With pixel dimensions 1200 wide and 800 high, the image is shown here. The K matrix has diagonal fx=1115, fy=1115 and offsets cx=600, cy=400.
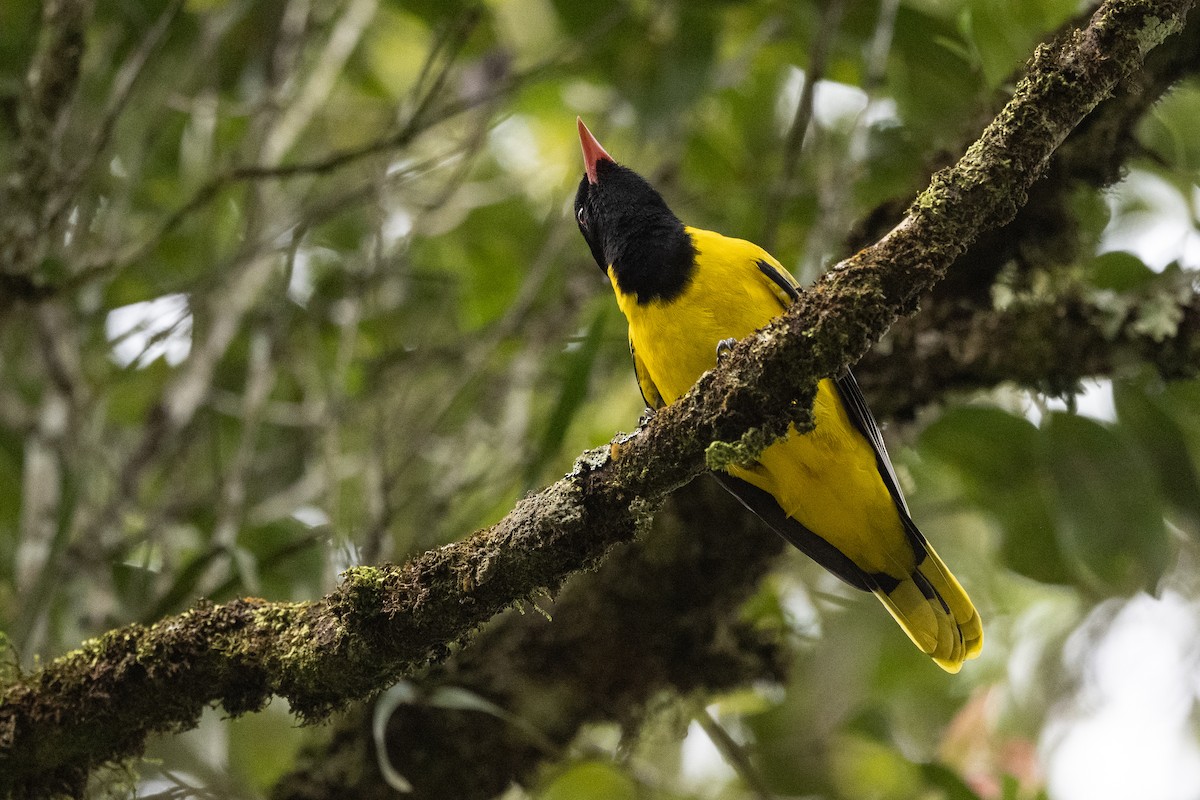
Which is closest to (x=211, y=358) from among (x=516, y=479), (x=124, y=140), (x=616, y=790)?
(x=124, y=140)

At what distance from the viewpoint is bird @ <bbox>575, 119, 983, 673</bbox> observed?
2.80 m

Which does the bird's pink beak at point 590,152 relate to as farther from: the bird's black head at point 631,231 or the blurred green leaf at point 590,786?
the blurred green leaf at point 590,786

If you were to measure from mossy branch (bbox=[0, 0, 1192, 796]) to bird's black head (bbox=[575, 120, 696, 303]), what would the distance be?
1100 millimetres

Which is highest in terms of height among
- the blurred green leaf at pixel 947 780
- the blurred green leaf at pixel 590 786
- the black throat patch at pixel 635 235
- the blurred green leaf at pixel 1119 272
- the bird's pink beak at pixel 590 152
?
the bird's pink beak at pixel 590 152

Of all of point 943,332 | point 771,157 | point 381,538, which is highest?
point 771,157

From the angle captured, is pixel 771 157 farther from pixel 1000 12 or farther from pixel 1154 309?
pixel 1154 309

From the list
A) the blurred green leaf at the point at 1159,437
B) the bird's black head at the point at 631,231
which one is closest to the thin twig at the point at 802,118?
the bird's black head at the point at 631,231

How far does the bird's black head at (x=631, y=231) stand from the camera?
9.74ft

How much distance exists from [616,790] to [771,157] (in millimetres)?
2605

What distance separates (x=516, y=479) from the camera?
4.06m

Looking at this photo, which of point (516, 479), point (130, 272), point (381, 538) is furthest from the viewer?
point (130, 272)

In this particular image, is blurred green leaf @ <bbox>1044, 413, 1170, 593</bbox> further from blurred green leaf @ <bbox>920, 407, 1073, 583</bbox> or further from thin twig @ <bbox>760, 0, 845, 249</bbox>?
thin twig @ <bbox>760, 0, 845, 249</bbox>

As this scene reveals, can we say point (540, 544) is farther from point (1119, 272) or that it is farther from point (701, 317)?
point (1119, 272)

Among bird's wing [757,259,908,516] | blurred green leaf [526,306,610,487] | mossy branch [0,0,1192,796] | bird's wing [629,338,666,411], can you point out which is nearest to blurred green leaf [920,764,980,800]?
bird's wing [757,259,908,516]
